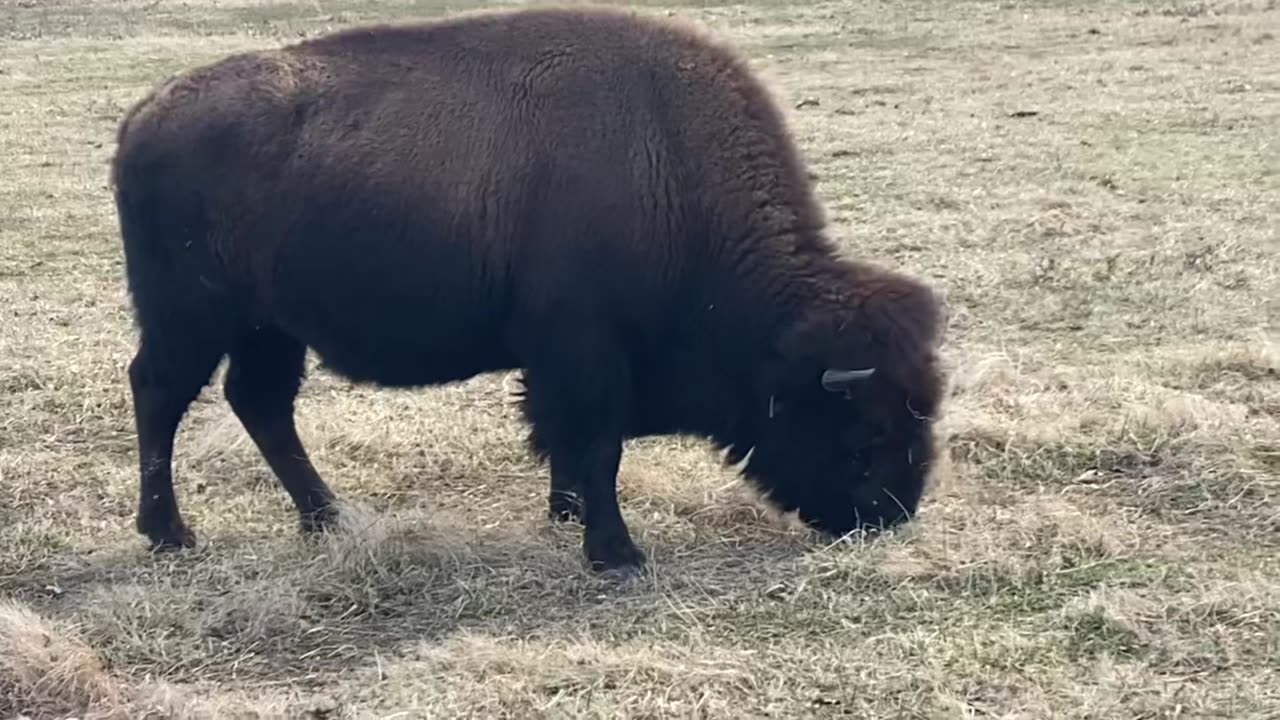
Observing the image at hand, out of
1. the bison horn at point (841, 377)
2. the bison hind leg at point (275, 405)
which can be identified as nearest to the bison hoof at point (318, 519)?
the bison hind leg at point (275, 405)

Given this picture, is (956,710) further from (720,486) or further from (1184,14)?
(1184,14)

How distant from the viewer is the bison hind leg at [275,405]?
5742 mm

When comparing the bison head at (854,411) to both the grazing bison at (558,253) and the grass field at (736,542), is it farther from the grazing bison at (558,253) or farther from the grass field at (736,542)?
the grass field at (736,542)

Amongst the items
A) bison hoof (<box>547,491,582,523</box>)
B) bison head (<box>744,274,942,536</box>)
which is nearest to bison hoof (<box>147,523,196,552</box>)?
bison hoof (<box>547,491,582,523</box>)

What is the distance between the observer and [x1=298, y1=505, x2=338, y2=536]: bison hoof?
18.2 ft

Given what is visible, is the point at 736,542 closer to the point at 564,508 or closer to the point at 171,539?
the point at 564,508

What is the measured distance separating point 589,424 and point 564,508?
0.56 meters

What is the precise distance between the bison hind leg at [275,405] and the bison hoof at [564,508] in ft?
2.64

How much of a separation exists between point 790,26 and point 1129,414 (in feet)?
58.8

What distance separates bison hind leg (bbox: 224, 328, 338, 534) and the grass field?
16 centimetres

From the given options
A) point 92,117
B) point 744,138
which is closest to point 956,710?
point 744,138

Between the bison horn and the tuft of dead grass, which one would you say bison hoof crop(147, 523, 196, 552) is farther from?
the bison horn

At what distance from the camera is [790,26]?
76.3ft

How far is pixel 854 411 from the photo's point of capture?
5.16m
